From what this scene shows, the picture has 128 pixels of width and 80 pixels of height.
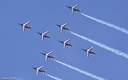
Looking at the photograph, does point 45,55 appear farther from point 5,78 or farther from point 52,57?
point 5,78

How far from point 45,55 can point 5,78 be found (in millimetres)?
19666

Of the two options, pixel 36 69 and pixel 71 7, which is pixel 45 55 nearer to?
pixel 36 69

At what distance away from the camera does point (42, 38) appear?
200 meters

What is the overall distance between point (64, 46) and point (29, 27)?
17359mm

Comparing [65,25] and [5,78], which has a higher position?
[65,25]

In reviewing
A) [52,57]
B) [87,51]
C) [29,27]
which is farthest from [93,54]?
[29,27]

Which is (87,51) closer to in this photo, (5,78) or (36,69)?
(36,69)

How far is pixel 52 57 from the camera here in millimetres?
192750

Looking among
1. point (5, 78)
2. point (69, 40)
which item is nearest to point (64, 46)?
point (69, 40)

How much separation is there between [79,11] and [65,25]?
366 inches

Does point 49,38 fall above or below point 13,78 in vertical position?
above

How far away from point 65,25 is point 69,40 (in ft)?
23.1

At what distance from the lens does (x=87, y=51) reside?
190 m

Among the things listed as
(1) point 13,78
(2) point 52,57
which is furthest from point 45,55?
(1) point 13,78
